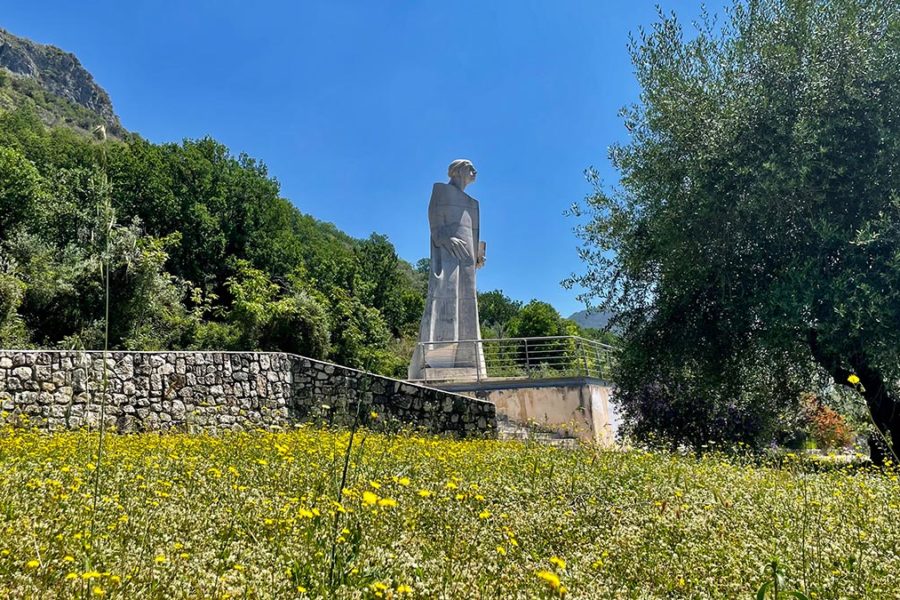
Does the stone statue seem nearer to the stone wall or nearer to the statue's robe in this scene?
the statue's robe

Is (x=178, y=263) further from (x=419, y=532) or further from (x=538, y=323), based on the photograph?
(x=419, y=532)

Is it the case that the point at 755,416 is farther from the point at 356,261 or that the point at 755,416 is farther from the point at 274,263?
the point at 356,261

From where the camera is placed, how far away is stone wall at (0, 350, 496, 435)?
9.51 meters

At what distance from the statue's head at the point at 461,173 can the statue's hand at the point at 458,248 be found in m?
1.75

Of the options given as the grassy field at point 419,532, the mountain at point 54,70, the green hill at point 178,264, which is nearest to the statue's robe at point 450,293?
the green hill at point 178,264

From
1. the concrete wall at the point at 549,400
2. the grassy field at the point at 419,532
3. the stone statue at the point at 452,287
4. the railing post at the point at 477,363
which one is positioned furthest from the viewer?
the stone statue at the point at 452,287

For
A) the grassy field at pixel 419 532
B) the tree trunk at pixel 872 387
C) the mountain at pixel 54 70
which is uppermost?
the mountain at pixel 54 70

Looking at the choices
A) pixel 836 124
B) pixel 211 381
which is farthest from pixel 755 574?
pixel 211 381

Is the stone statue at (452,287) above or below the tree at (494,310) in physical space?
below

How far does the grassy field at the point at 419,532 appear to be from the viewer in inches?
95.1

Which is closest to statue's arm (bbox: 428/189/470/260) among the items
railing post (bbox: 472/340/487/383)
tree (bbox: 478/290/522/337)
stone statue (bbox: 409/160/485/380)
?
stone statue (bbox: 409/160/485/380)

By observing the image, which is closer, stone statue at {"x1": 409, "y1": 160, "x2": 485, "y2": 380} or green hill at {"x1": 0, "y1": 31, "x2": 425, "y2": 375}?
stone statue at {"x1": 409, "y1": 160, "x2": 485, "y2": 380}

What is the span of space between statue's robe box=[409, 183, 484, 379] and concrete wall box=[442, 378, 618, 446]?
0.80 m

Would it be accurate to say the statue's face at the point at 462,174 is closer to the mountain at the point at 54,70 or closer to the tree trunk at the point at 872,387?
the tree trunk at the point at 872,387
